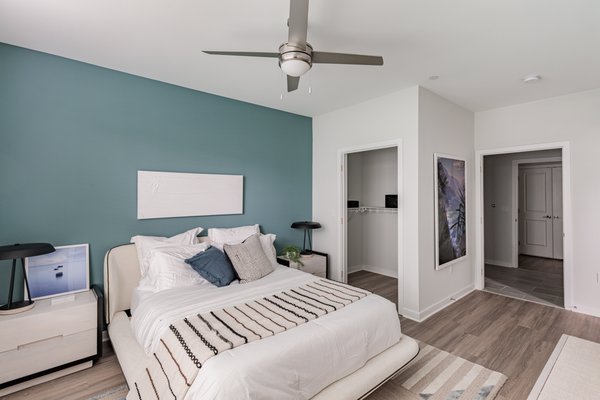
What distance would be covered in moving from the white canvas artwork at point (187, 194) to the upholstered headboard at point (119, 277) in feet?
1.38

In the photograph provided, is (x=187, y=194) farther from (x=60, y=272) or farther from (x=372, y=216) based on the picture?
(x=372, y=216)

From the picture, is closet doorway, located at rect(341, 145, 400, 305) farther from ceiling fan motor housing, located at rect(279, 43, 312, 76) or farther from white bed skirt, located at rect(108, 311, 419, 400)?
ceiling fan motor housing, located at rect(279, 43, 312, 76)

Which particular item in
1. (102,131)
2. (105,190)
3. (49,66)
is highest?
(49,66)

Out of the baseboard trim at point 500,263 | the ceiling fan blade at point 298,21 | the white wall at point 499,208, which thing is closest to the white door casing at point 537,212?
the white wall at point 499,208

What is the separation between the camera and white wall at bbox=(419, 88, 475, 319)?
3445 mm

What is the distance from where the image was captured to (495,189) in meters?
6.04

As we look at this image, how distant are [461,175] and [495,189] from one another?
2568 mm

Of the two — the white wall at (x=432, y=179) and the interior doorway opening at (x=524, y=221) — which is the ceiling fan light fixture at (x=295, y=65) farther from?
the interior doorway opening at (x=524, y=221)

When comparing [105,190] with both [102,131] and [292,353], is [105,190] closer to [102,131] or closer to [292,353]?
[102,131]

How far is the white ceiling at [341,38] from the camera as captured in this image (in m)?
2.00

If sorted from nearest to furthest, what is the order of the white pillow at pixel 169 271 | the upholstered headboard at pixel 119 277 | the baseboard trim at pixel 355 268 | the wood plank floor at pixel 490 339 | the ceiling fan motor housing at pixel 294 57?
the ceiling fan motor housing at pixel 294 57, the wood plank floor at pixel 490 339, the white pillow at pixel 169 271, the upholstered headboard at pixel 119 277, the baseboard trim at pixel 355 268

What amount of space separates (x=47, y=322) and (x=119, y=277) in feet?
2.24

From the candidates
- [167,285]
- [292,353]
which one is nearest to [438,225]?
[292,353]

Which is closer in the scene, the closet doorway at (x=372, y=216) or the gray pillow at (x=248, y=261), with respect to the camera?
the gray pillow at (x=248, y=261)
